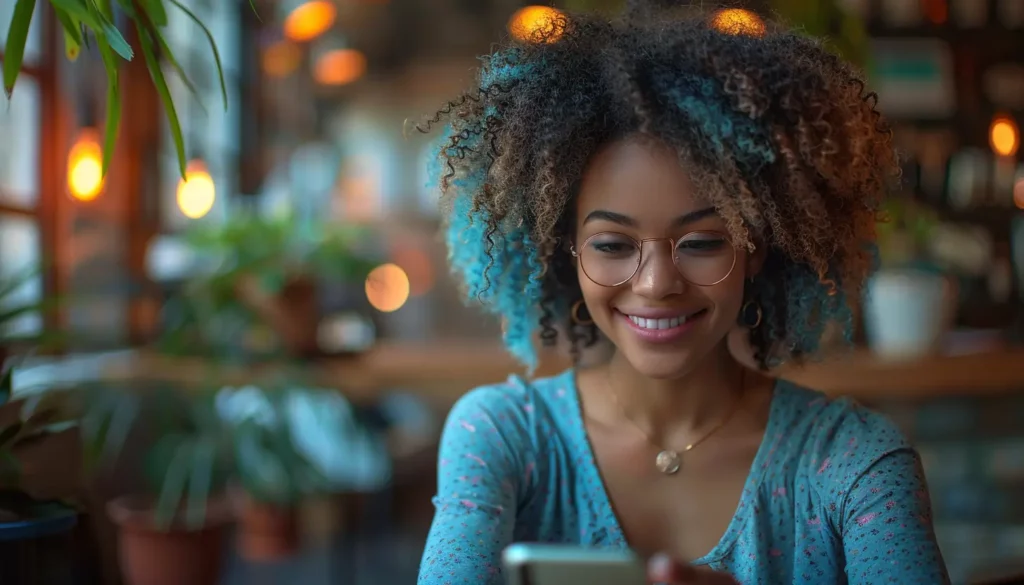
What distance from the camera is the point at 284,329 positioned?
2.68 metres

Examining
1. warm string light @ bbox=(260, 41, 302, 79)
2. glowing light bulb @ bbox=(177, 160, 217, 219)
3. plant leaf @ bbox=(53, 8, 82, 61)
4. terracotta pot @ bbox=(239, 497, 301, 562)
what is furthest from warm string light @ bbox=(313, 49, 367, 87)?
plant leaf @ bbox=(53, 8, 82, 61)

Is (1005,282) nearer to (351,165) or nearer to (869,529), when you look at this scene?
(869,529)

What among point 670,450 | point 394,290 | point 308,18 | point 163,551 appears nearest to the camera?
point 670,450

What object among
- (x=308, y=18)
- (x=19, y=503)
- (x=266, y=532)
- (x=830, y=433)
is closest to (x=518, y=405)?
(x=830, y=433)

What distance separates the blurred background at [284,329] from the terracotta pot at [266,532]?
1 centimetres

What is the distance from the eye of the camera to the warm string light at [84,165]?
93.3 inches

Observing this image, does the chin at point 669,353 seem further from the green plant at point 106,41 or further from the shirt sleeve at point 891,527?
the green plant at point 106,41

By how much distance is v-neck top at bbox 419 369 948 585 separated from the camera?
930 millimetres

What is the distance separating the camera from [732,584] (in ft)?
2.70

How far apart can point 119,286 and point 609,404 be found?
2.53 m

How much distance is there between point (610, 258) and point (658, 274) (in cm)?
6

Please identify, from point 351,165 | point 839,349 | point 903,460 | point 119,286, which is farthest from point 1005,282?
point 351,165

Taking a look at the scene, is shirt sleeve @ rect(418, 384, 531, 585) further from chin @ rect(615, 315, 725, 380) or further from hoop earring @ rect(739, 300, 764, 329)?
hoop earring @ rect(739, 300, 764, 329)

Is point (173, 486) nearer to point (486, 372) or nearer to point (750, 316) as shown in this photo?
point (486, 372)
